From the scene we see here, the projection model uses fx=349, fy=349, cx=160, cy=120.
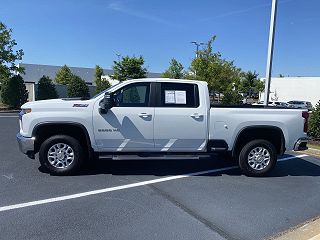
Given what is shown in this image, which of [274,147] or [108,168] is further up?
[274,147]

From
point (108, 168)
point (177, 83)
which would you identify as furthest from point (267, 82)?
point (108, 168)

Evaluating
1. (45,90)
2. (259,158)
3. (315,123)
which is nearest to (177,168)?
(259,158)

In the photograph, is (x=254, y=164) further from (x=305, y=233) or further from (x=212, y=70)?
(x=212, y=70)

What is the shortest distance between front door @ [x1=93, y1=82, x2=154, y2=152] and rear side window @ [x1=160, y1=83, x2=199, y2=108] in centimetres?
33

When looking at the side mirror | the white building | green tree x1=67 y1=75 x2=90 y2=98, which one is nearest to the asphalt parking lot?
the side mirror

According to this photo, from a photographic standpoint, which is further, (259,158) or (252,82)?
(252,82)

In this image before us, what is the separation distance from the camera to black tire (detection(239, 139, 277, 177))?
727cm

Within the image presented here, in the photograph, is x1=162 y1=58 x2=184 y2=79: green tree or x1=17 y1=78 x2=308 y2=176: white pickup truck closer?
x1=17 y1=78 x2=308 y2=176: white pickup truck

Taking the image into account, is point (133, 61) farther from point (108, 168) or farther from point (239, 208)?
point (239, 208)

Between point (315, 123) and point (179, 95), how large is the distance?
702cm

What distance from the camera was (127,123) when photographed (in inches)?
268

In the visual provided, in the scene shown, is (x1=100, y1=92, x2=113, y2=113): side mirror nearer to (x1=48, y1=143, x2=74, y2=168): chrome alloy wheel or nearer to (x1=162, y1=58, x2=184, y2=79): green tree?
(x1=48, y1=143, x2=74, y2=168): chrome alloy wheel

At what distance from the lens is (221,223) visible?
471 cm

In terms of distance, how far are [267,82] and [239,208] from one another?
7.62 m
